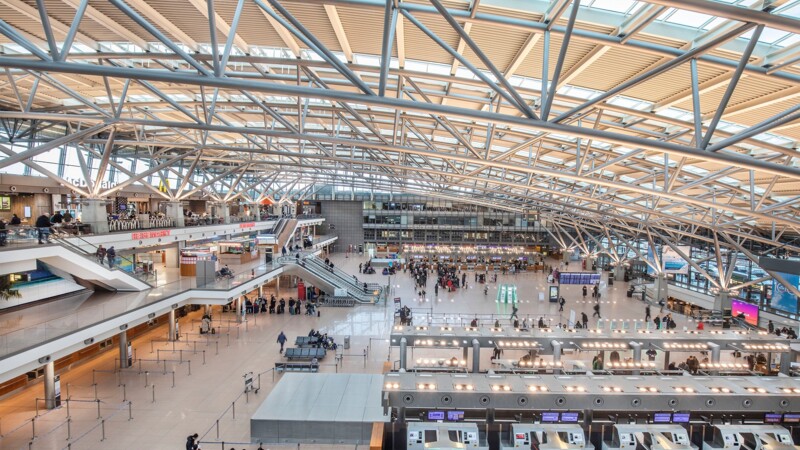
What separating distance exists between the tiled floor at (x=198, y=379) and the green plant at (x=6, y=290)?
152 cm

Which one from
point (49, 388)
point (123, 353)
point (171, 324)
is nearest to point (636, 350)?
point (123, 353)

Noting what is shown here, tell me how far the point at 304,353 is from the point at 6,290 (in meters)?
11.4

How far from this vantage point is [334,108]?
1495 centimetres

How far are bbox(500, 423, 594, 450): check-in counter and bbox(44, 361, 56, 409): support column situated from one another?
45.9 ft

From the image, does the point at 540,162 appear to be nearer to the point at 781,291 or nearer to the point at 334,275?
the point at 334,275

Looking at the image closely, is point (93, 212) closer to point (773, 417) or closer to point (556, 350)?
point (556, 350)

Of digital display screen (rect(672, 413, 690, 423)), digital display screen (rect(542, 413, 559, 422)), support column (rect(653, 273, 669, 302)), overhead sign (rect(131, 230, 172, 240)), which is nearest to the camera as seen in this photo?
digital display screen (rect(542, 413, 559, 422))

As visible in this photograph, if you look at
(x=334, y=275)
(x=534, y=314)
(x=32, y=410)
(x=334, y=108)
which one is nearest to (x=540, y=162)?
(x=534, y=314)

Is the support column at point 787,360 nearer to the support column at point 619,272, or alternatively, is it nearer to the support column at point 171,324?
the support column at point 619,272

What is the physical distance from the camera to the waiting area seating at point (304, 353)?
1736cm

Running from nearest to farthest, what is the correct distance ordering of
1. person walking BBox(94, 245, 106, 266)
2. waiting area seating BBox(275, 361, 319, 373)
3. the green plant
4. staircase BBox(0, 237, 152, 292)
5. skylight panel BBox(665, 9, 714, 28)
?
skylight panel BBox(665, 9, 714, 28) → staircase BBox(0, 237, 152, 292) → the green plant → waiting area seating BBox(275, 361, 319, 373) → person walking BBox(94, 245, 106, 266)

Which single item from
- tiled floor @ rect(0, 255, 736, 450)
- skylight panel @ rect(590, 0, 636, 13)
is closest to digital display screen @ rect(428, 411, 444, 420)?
tiled floor @ rect(0, 255, 736, 450)

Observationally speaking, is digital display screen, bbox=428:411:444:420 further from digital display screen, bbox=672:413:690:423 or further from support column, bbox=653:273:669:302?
support column, bbox=653:273:669:302

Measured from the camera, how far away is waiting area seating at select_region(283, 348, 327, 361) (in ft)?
57.0
